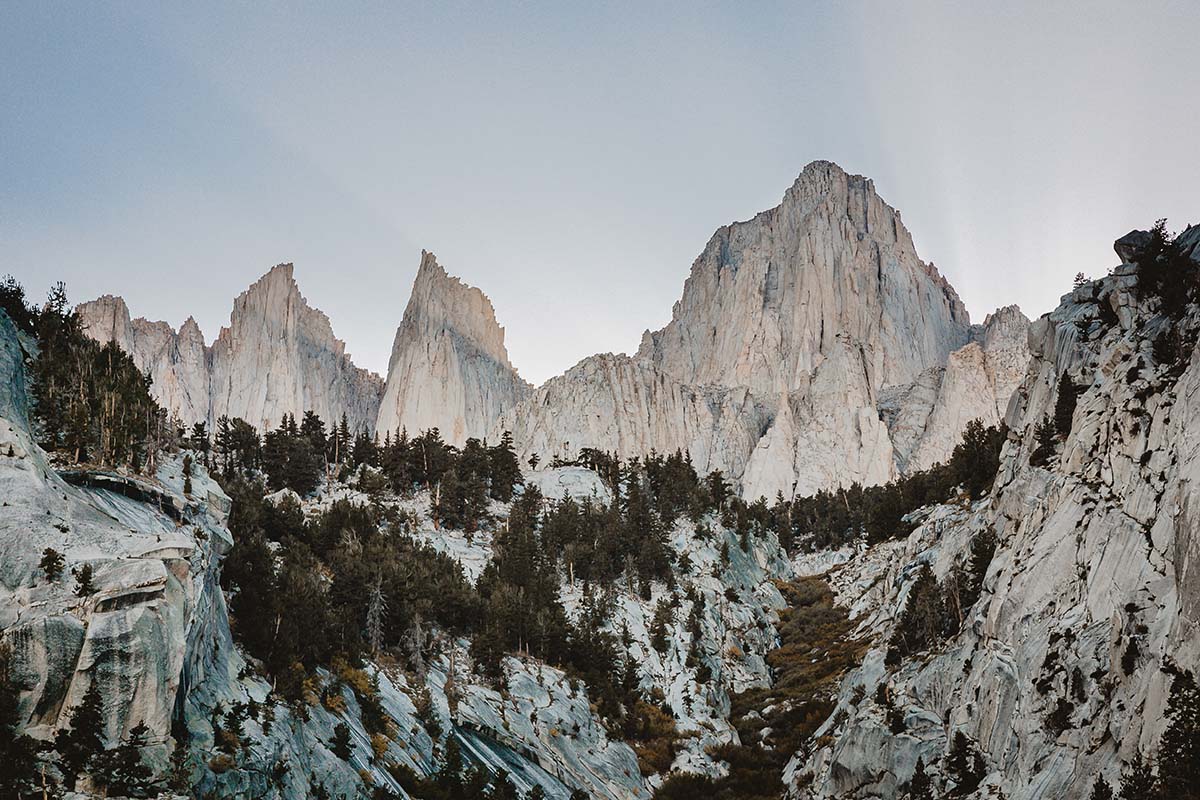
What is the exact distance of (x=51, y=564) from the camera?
2533cm

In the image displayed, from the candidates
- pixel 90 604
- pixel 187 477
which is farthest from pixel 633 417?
pixel 90 604

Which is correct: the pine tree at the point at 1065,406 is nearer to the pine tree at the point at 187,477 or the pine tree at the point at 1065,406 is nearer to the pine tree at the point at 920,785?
the pine tree at the point at 920,785

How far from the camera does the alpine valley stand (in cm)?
2514

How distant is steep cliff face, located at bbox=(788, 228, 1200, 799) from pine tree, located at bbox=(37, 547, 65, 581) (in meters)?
35.6

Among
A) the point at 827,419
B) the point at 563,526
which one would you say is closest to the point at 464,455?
the point at 563,526

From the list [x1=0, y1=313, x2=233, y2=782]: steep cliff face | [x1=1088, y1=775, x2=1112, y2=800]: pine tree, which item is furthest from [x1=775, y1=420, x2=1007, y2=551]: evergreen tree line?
[x1=0, y1=313, x2=233, y2=782]: steep cliff face

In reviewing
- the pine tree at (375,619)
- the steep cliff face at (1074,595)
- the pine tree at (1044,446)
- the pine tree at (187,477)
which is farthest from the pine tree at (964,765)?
the pine tree at (187,477)

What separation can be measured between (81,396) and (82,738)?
23534 millimetres

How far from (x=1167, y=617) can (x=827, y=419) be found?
154240mm

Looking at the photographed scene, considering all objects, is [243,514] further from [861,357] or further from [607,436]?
[861,357]

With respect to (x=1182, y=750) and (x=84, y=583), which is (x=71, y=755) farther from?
(x=1182, y=750)

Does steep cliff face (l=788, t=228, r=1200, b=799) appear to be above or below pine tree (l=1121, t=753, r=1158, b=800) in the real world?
above

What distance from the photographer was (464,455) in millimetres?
100688

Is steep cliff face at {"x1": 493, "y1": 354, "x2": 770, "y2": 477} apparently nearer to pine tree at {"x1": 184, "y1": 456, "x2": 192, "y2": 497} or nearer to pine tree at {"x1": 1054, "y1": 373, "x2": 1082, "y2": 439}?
pine tree at {"x1": 184, "y1": 456, "x2": 192, "y2": 497}
